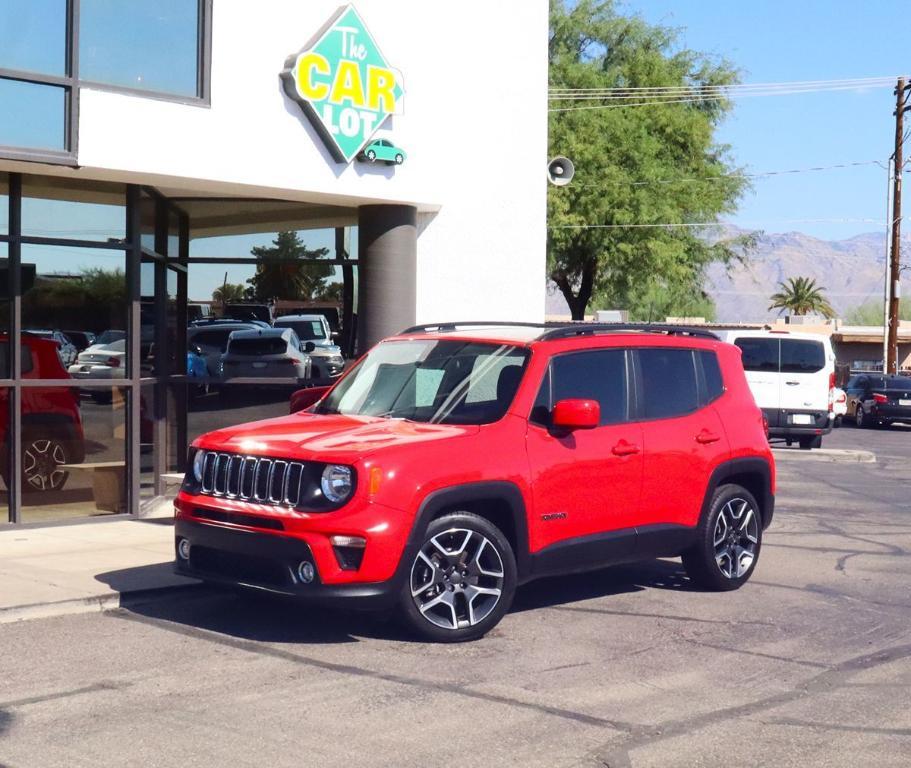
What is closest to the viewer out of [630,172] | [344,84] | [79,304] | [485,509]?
[485,509]

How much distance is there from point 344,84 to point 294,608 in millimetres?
6588

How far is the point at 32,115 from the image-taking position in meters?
11.7

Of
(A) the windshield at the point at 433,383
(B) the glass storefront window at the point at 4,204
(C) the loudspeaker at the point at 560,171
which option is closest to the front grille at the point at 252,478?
(A) the windshield at the point at 433,383

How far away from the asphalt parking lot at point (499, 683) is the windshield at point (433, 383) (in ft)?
4.53

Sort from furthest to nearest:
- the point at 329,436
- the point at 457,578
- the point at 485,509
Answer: the point at 485,509 < the point at 329,436 < the point at 457,578

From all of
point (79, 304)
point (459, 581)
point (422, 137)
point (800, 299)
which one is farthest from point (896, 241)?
point (800, 299)

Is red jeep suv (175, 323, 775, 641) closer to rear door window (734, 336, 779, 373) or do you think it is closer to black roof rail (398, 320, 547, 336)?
black roof rail (398, 320, 547, 336)

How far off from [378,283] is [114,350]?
305 centimetres

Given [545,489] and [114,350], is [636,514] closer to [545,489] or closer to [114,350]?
[545,489]

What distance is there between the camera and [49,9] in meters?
11.9

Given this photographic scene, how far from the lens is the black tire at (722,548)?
9812 mm

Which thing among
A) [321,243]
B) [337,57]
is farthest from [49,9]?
[321,243]

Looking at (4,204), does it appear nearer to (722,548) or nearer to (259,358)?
(259,358)

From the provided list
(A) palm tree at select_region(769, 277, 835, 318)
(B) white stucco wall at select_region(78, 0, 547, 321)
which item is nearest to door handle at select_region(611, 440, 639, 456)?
(B) white stucco wall at select_region(78, 0, 547, 321)
